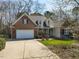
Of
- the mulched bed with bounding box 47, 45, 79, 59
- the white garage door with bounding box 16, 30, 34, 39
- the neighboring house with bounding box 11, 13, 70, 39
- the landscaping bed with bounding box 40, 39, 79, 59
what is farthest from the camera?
the neighboring house with bounding box 11, 13, 70, 39

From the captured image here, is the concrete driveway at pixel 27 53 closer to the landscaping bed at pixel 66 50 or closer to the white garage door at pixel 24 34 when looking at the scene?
the landscaping bed at pixel 66 50

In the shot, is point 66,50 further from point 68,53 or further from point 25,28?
point 25,28

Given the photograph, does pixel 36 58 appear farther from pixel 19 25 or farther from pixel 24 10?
pixel 24 10

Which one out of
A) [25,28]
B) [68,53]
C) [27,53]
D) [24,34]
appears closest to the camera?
[68,53]

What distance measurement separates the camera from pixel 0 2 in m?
49.3

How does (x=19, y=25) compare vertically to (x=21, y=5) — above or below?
below

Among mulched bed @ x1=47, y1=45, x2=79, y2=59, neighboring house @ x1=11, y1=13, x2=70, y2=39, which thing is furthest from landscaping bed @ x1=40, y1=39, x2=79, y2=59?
neighboring house @ x1=11, y1=13, x2=70, y2=39

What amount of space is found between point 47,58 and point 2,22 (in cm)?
3848

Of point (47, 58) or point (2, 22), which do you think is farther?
point (2, 22)

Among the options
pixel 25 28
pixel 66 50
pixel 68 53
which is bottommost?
pixel 66 50

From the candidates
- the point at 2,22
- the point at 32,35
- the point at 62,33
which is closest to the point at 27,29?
the point at 32,35

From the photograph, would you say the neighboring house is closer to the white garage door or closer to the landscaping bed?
the white garage door

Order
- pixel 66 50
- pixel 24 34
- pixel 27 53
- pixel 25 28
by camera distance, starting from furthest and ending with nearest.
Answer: pixel 25 28, pixel 24 34, pixel 66 50, pixel 27 53

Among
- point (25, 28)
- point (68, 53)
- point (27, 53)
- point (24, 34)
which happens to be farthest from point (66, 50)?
point (25, 28)
